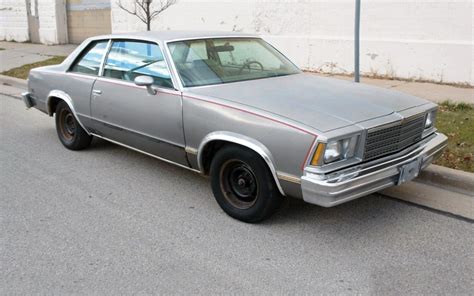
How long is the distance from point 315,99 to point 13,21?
18685mm

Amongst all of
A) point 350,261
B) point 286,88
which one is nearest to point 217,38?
point 286,88

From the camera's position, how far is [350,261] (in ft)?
11.4

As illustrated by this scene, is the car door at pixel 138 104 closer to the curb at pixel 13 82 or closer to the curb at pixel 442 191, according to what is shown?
the curb at pixel 442 191

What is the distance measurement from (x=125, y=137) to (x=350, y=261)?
2.72 m

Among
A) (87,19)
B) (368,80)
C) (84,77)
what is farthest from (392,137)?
(87,19)

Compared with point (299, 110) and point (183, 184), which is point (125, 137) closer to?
point (183, 184)

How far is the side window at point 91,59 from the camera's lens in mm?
5551

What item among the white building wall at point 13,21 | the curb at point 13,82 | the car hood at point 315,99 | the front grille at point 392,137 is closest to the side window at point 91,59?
the car hood at point 315,99

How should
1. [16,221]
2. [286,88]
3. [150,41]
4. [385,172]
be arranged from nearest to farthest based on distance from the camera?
[385,172] → [16,221] → [286,88] → [150,41]

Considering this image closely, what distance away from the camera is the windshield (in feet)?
15.1

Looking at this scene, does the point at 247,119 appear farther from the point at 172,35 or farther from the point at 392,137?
the point at 172,35

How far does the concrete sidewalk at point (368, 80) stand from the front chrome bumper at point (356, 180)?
4.26 metres

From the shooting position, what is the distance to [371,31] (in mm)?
9977

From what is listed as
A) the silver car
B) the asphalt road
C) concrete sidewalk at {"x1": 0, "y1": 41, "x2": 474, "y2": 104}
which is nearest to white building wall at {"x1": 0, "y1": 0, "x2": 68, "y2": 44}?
concrete sidewalk at {"x1": 0, "y1": 41, "x2": 474, "y2": 104}
